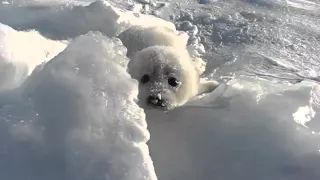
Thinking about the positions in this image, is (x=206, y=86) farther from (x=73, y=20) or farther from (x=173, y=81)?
(x=73, y=20)

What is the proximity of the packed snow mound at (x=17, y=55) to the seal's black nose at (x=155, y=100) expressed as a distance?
678 millimetres

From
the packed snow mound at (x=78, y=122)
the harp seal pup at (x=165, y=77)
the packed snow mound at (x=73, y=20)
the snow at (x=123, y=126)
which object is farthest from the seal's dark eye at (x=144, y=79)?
the packed snow mound at (x=78, y=122)

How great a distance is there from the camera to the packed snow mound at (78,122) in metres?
1.60

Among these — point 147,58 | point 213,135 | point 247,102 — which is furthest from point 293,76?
point 213,135

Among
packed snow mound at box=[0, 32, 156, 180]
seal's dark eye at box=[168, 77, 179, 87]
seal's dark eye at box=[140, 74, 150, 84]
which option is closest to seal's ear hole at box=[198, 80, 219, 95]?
seal's dark eye at box=[168, 77, 179, 87]

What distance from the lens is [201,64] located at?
3.97 metres

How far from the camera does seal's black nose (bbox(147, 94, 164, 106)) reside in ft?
9.48

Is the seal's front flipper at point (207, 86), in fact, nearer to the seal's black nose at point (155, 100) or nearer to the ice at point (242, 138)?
the seal's black nose at point (155, 100)

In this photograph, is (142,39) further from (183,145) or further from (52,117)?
(52,117)

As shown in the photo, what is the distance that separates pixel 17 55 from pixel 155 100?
0.86m

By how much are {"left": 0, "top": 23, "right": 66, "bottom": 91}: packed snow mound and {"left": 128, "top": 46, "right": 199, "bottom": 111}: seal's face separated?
641 millimetres

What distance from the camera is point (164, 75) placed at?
333 cm

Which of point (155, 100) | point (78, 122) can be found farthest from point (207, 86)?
point (78, 122)

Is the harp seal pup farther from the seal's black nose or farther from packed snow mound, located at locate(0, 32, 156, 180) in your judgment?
packed snow mound, located at locate(0, 32, 156, 180)
